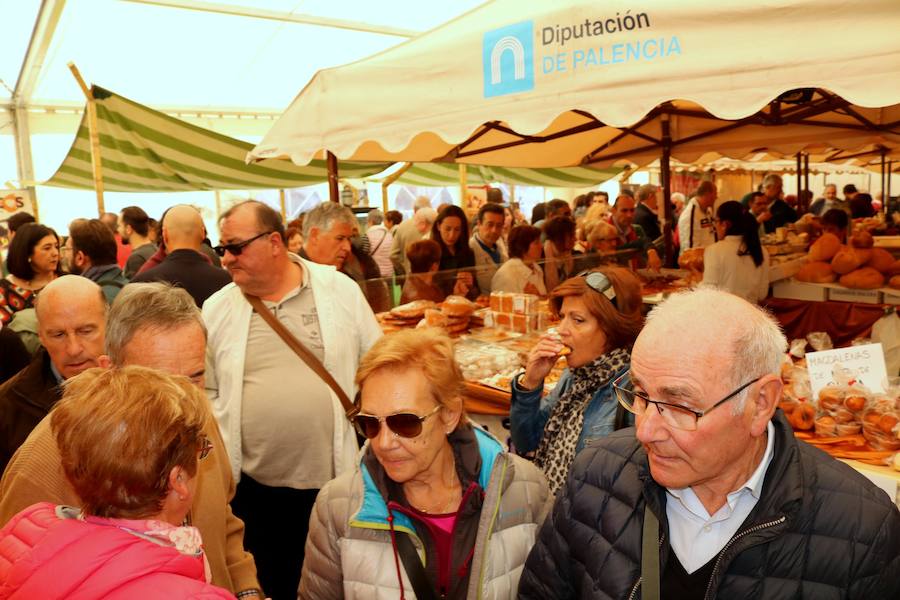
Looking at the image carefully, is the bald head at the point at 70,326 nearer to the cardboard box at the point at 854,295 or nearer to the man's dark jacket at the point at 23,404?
the man's dark jacket at the point at 23,404

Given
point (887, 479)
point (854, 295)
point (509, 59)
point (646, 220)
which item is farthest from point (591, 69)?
point (646, 220)

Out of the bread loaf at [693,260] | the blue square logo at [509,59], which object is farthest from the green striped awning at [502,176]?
the blue square logo at [509,59]

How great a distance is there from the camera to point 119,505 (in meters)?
1.33

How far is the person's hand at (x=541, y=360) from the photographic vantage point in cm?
263

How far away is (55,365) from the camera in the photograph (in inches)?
93.5

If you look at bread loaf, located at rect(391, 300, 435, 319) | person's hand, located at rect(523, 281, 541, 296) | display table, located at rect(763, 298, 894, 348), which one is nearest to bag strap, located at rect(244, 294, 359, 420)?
bread loaf, located at rect(391, 300, 435, 319)

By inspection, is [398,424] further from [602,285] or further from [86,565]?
[602,285]

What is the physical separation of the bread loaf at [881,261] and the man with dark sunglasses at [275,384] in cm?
473

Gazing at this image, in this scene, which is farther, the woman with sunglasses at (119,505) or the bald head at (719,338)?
the bald head at (719,338)

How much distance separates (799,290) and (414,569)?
17.9 ft

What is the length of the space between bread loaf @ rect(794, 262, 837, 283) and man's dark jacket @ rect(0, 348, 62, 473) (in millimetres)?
5928

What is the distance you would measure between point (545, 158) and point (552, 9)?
160 inches

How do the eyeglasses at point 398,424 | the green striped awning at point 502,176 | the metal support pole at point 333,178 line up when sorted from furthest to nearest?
the green striped awning at point 502,176 → the metal support pole at point 333,178 → the eyeglasses at point 398,424

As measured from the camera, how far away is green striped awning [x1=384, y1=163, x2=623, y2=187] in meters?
11.8
